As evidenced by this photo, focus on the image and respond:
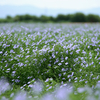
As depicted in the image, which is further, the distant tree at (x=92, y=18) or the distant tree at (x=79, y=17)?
the distant tree at (x=79, y=17)

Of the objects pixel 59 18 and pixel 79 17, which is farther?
pixel 59 18

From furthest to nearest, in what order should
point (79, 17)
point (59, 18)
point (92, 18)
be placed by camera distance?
point (59, 18), point (79, 17), point (92, 18)

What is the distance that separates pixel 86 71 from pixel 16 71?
1.74 metres

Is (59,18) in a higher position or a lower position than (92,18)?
higher

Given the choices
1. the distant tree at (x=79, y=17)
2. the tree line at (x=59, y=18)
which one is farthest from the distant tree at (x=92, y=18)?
the distant tree at (x=79, y=17)

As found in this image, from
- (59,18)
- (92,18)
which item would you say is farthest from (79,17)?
(59,18)

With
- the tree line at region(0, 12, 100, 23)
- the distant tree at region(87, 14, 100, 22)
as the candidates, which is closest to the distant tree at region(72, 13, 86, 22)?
the tree line at region(0, 12, 100, 23)

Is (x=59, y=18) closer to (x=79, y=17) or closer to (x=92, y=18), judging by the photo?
(x=79, y=17)

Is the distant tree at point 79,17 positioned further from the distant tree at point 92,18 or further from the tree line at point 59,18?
the distant tree at point 92,18

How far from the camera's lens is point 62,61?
382cm

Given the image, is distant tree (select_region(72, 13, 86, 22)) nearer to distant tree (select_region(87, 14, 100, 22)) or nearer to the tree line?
the tree line

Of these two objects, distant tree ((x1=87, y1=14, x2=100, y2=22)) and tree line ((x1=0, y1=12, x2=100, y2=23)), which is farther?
tree line ((x1=0, y1=12, x2=100, y2=23))

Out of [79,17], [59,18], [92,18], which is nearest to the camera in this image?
[92,18]

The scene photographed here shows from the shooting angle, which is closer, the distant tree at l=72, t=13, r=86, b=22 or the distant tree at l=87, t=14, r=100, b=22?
the distant tree at l=87, t=14, r=100, b=22
